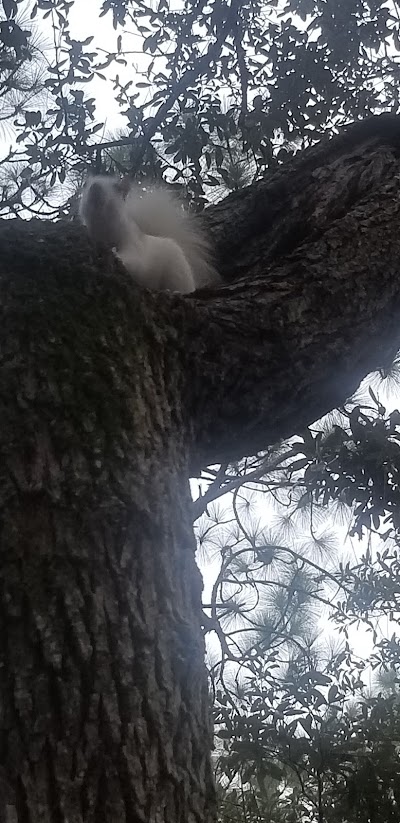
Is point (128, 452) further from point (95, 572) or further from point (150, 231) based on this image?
point (150, 231)

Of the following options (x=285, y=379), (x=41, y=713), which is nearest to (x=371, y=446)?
(x=285, y=379)

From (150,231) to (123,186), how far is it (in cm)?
15

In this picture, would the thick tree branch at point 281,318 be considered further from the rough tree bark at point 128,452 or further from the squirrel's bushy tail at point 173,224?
the squirrel's bushy tail at point 173,224

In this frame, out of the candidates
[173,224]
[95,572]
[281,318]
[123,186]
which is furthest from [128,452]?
[123,186]

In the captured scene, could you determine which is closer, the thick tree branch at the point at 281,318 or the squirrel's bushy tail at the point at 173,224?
the thick tree branch at the point at 281,318

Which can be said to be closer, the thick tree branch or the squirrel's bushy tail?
the thick tree branch

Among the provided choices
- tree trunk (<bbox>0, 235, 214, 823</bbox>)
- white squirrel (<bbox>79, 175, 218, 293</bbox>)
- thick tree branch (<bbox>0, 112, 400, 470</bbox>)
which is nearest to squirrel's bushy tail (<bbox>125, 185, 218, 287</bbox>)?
white squirrel (<bbox>79, 175, 218, 293</bbox>)

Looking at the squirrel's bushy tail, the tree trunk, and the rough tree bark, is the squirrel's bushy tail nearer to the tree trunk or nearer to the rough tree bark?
the rough tree bark

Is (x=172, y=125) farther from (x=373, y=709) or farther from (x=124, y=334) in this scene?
(x=373, y=709)

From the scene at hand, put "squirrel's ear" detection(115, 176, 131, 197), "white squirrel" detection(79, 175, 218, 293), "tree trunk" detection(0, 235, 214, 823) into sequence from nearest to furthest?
"tree trunk" detection(0, 235, 214, 823) → "white squirrel" detection(79, 175, 218, 293) → "squirrel's ear" detection(115, 176, 131, 197)

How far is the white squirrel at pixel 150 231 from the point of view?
5.99 ft

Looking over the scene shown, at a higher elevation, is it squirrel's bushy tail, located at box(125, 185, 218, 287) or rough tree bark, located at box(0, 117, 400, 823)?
squirrel's bushy tail, located at box(125, 185, 218, 287)

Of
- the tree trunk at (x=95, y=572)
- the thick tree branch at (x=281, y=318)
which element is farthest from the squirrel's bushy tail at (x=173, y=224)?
the tree trunk at (x=95, y=572)

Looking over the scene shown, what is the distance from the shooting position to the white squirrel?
1825 millimetres
